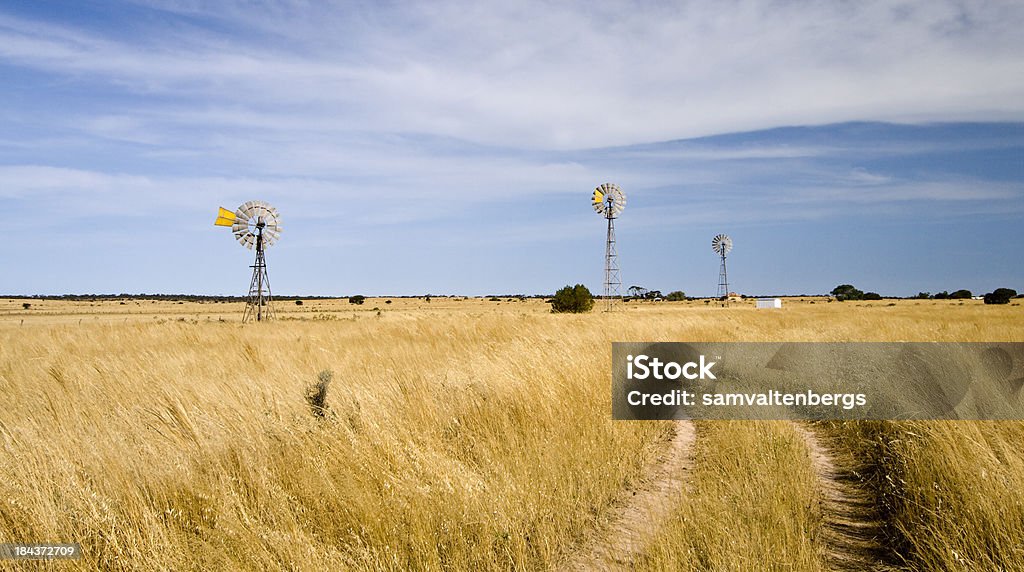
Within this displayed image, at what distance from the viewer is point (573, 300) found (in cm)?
5494

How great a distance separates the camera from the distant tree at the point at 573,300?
54500mm

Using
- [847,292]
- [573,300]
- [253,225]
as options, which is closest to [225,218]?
[253,225]

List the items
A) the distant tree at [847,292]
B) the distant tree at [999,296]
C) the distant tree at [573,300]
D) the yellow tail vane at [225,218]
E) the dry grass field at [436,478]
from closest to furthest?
1. the dry grass field at [436,478]
2. the yellow tail vane at [225,218]
3. the distant tree at [573,300]
4. the distant tree at [999,296]
5. the distant tree at [847,292]

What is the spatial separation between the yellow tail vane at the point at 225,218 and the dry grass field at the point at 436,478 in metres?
28.4

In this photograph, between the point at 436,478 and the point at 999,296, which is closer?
the point at 436,478

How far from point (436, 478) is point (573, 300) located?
165ft

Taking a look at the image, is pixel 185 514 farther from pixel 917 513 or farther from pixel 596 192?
pixel 596 192

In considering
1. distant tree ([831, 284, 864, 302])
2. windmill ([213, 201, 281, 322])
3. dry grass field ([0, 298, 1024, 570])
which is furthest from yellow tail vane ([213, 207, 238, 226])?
distant tree ([831, 284, 864, 302])

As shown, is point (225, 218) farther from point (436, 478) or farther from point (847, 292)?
point (847, 292)

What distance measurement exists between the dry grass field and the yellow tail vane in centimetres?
2844

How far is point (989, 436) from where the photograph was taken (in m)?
6.15

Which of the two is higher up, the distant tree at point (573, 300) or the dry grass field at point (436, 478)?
the distant tree at point (573, 300)

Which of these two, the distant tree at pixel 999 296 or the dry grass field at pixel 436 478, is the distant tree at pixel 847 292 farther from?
the dry grass field at pixel 436 478

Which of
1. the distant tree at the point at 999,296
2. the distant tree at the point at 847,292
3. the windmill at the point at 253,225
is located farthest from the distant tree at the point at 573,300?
the distant tree at the point at 847,292
